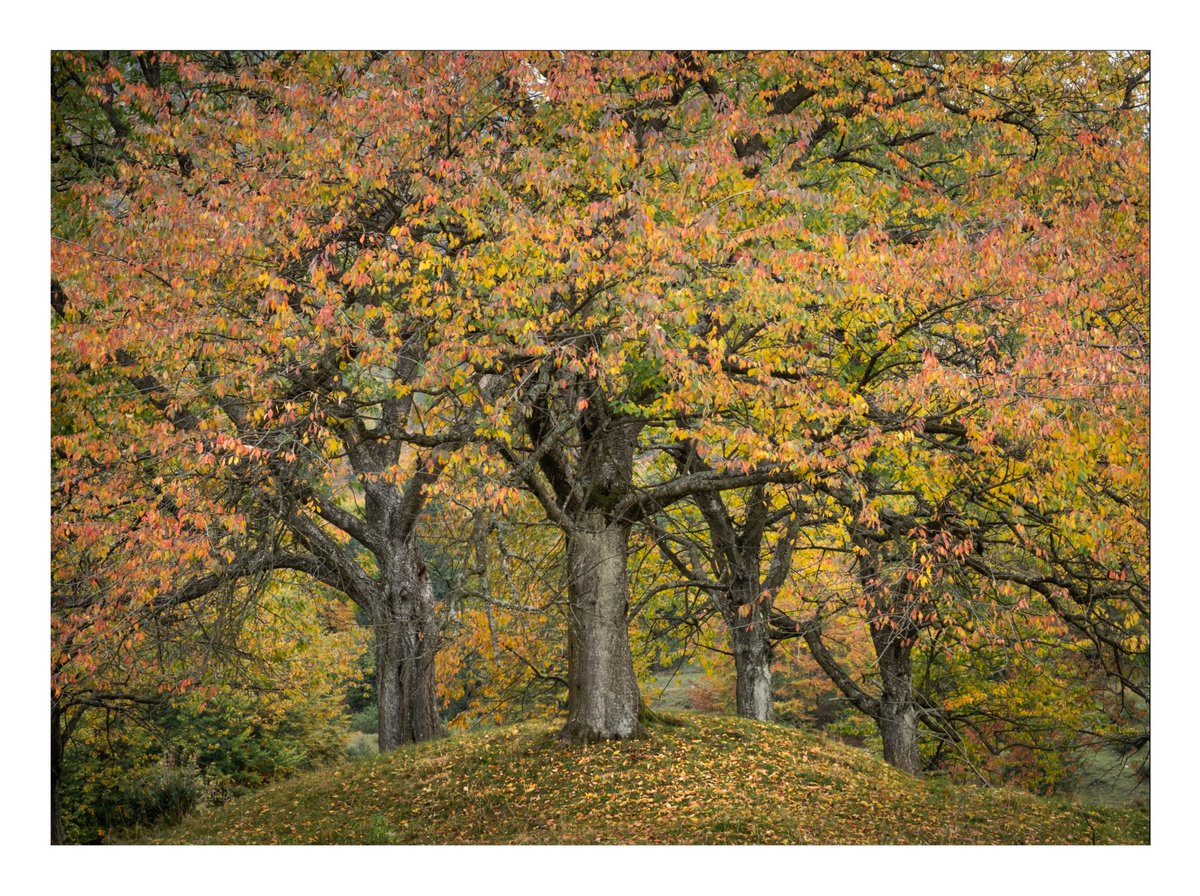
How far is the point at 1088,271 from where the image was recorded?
25.9ft

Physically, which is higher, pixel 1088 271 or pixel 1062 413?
pixel 1088 271

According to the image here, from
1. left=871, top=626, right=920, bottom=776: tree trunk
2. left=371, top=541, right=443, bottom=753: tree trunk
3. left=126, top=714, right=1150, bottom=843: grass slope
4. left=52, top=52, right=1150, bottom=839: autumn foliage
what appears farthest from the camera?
left=871, top=626, right=920, bottom=776: tree trunk

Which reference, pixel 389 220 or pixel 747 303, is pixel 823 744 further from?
pixel 389 220

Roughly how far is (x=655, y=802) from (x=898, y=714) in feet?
21.6

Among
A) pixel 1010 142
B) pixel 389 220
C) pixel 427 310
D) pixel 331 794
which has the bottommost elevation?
pixel 331 794

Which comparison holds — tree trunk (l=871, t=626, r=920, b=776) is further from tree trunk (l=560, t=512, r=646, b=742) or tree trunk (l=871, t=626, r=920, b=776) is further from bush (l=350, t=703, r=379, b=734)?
bush (l=350, t=703, r=379, b=734)

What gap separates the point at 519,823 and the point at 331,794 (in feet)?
8.37

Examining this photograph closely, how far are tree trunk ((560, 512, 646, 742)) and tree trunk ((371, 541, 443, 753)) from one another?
2.99 metres

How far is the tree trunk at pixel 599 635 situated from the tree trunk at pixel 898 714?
508 cm

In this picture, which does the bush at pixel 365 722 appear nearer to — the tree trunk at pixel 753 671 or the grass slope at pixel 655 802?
the tree trunk at pixel 753 671

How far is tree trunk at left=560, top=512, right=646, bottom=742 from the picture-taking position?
9.84 metres

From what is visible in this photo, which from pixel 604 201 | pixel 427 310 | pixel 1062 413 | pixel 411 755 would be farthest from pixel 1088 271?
pixel 411 755

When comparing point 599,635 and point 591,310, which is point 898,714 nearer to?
point 599,635

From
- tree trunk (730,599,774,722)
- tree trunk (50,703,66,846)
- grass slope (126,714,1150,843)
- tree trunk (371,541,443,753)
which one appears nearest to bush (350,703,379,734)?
tree trunk (371,541,443,753)
